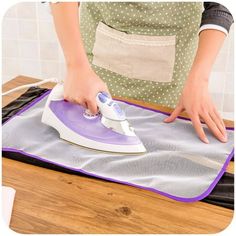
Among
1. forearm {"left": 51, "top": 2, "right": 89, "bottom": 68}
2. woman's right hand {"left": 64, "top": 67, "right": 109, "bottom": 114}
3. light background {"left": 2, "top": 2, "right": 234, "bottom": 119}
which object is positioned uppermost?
forearm {"left": 51, "top": 2, "right": 89, "bottom": 68}

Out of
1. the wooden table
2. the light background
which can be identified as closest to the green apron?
the wooden table

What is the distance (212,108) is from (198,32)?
31 cm

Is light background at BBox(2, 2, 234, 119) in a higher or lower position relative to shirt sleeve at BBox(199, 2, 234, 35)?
lower

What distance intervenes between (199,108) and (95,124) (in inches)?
11.9

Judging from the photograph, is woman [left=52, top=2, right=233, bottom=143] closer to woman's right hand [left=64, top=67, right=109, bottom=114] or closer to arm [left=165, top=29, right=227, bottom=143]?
arm [left=165, top=29, right=227, bottom=143]

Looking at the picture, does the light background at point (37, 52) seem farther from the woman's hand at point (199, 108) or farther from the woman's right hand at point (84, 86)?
the woman's right hand at point (84, 86)

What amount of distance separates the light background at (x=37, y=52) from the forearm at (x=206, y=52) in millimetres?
1056

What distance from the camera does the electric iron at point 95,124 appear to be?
1.14 m

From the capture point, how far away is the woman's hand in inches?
48.4

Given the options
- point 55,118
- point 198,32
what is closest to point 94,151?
point 55,118

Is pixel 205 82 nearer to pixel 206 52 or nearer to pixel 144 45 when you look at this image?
pixel 206 52

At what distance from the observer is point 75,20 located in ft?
3.81

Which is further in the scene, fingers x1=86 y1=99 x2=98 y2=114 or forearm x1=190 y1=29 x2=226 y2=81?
forearm x1=190 y1=29 x2=226 y2=81

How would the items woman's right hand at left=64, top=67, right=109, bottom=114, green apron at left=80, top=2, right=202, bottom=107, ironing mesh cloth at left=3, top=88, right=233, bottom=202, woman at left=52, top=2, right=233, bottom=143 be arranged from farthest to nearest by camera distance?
green apron at left=80, top=2, right=202, bottom=107 < woman at left=52, top=2, right=233, bottom=143 < woman's right hand at left=64, top=67, right=109, bottom=114 < ironing mesh cloth at left=3, top=88, right=233, bottom=202
